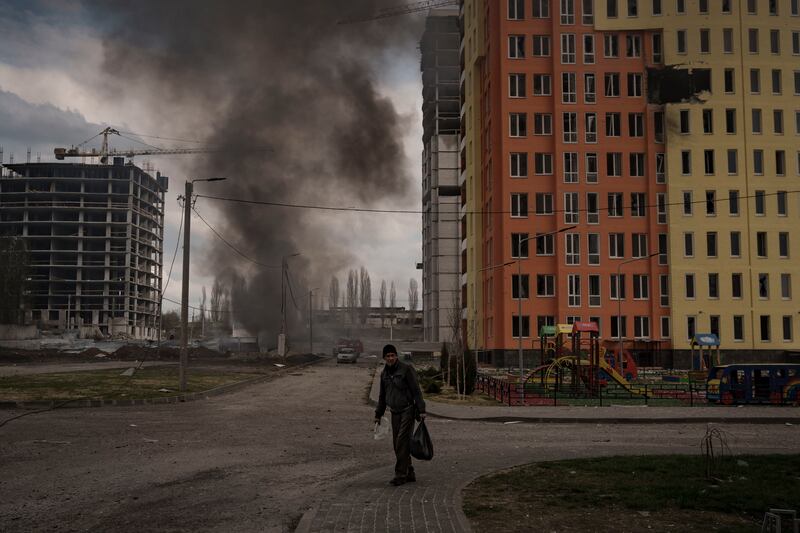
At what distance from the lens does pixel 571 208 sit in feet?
193

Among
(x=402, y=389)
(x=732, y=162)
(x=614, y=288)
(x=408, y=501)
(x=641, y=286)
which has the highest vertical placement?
(x=732, y=162)

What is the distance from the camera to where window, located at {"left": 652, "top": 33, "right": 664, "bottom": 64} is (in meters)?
59.7

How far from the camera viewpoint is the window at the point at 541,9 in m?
60.6

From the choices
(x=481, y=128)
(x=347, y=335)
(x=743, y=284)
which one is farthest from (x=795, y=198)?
(x=347, y=335)

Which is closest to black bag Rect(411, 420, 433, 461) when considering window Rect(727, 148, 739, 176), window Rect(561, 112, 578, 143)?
window Rect(561, 112, 578, 143)

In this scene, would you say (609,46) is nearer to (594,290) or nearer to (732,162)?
(732,162)

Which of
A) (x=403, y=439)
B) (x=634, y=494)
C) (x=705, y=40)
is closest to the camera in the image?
(x=634, y=494)

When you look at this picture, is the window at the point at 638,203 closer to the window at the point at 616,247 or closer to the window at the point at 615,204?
the window at the point at 615,204

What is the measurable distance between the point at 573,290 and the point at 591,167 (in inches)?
397

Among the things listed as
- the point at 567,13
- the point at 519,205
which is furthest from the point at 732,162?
the point at 567,13

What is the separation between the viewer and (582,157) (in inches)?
2324

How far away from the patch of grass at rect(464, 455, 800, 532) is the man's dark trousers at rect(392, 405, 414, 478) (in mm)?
859

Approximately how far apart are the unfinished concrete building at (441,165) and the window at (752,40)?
152 feet

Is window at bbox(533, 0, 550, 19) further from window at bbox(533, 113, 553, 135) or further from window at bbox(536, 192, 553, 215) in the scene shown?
window at bbox(536, 192, 553, 215)
